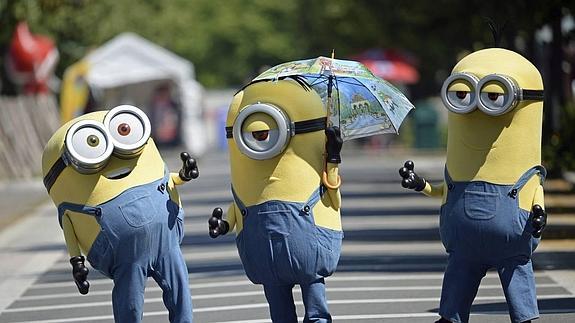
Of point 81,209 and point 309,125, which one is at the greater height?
point 309,125

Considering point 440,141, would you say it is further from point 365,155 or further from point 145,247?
point 145,247

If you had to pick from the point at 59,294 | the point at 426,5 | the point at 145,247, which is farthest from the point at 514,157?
the point at 426,5

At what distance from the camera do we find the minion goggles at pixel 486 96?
962 cm

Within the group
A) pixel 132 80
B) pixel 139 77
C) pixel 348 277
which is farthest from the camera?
pixel 132 80

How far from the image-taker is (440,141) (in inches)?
1935

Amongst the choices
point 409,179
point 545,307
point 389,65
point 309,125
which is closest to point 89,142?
point 309,125

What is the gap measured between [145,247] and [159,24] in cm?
5282

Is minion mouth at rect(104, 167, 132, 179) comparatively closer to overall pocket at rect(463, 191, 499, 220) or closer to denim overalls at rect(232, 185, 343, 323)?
denim overalls at rect(232, 185, 343, 323)

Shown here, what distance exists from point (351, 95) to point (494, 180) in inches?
42.0

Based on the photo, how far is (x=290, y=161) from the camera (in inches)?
362

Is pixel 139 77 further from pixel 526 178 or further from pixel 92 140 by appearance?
pixel 526 178

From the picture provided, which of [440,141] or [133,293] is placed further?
[440,141]

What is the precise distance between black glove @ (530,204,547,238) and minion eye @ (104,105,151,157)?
2447mm

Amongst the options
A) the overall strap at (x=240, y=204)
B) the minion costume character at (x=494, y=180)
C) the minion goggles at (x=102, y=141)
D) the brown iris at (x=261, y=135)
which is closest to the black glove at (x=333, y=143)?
the brown iris at (x=261, y=135)
